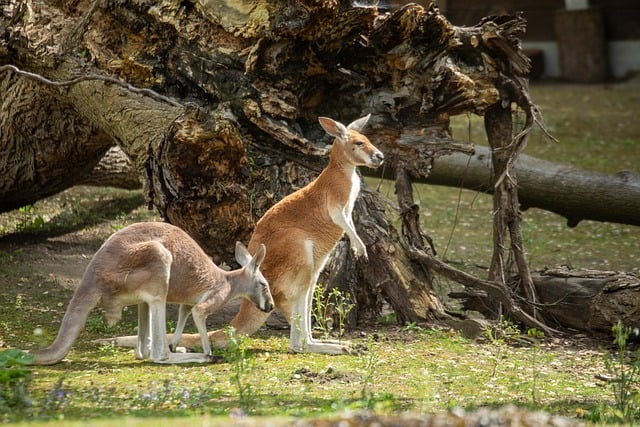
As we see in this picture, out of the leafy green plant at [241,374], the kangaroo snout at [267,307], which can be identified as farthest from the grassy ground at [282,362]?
the kangaroo snout at [267,307]

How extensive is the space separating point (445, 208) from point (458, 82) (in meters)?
4.63

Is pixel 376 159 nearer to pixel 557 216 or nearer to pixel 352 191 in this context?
pixel 352 191

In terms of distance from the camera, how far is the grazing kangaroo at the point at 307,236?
736cm

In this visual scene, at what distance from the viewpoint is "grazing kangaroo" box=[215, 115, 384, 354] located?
290 inches

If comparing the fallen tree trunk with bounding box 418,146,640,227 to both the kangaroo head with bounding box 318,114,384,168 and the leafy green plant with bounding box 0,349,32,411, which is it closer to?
the kangaroo head with bounding box 318,114,384,168

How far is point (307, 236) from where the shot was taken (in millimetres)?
7453

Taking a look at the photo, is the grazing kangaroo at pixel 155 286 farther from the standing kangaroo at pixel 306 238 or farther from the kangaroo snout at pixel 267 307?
the standing kangaroo at pixel 306 238

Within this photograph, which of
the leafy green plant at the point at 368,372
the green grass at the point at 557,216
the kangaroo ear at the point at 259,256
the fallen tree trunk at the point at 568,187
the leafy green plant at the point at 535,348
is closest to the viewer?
the leafy green plant at the point at 368,372

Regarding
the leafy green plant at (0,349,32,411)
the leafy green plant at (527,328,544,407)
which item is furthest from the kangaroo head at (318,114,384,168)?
the leafy green plant at (0,349,32,411)

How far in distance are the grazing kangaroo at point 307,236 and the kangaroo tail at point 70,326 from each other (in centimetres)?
95

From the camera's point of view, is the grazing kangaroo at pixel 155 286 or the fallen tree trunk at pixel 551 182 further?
the fallen tree trunk at pixel 551 182

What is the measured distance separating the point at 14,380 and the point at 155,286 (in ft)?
3.44

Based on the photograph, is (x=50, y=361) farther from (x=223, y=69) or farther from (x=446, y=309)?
(x=446, y=309)

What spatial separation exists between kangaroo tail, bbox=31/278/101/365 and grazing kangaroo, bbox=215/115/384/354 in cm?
95
